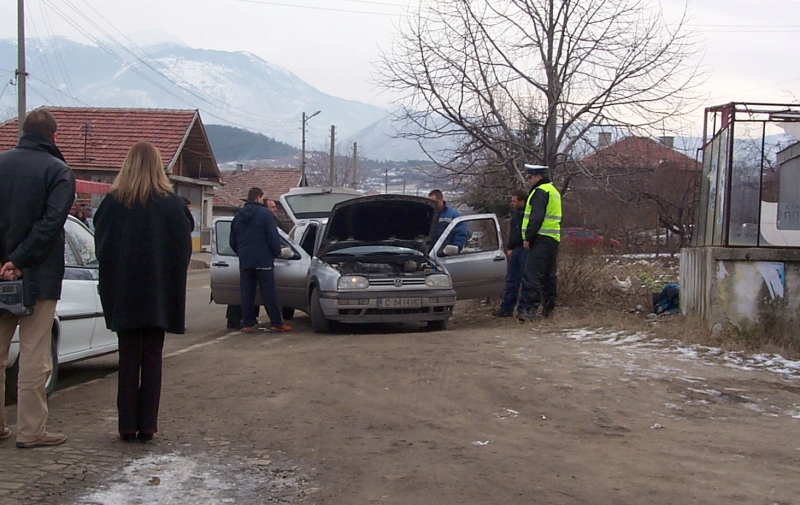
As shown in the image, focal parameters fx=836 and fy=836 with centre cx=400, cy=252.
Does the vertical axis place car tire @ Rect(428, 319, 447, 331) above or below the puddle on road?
above

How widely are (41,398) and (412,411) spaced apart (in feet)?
8.32

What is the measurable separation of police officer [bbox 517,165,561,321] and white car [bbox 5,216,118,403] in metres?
5.27

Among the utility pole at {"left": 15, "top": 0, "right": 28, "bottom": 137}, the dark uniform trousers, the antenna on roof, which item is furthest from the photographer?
the antenna on roof

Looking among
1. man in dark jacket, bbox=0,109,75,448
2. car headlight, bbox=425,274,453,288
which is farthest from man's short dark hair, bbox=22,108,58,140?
car headlight, bbox=425,274,453,288

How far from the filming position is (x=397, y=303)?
10266 millimetres

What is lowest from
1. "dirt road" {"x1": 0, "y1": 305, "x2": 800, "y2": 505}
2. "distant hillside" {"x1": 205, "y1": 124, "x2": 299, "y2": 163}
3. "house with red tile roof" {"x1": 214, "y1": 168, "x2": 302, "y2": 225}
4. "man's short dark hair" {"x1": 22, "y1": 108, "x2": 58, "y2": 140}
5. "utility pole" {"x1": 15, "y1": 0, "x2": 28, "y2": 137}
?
"dirt road" {"x1": 0, "y1": 305, "x2": 800, "y2": 505}

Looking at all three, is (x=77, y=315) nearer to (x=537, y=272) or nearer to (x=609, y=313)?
(x=537, y=272)

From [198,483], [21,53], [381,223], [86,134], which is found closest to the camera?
[198,483]

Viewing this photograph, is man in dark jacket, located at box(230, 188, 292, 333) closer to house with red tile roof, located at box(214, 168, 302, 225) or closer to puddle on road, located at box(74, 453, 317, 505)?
puddle on road, located at box(74, 453, 317, 505)

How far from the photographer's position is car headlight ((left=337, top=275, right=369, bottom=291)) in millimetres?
10242

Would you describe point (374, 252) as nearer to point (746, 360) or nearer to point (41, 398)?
point (746, 360)

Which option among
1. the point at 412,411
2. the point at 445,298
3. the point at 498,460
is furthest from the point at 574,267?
the point at 498,460

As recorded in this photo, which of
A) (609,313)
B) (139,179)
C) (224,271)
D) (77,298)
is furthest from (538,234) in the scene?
(139,179)

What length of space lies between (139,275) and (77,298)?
2.20 m
